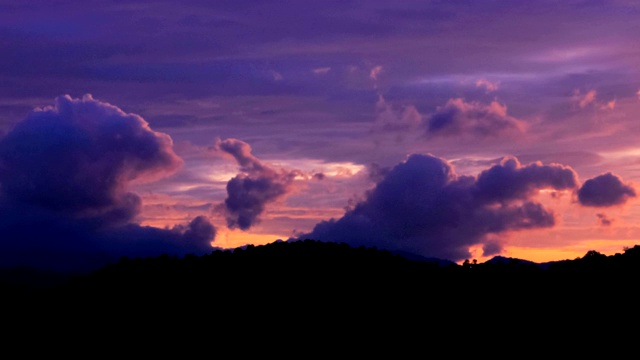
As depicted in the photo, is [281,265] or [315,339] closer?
[315,339]

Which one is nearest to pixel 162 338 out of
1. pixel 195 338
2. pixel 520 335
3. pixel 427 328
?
pixel 195 338

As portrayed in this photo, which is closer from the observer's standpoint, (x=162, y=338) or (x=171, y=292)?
(x=162, y=338)

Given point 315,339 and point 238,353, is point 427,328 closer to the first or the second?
point 315,339

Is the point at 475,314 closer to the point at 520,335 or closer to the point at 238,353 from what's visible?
the point at 520,335

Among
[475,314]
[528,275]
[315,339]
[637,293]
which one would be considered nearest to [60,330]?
[315,339]

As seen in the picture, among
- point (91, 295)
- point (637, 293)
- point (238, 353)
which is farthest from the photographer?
point (91, 295)

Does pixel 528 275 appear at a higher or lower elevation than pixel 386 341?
higher

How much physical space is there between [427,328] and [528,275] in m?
18.8

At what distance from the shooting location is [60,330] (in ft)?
334

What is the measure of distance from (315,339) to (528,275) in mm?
29860

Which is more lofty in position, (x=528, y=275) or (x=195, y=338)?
(x=528, y=275)

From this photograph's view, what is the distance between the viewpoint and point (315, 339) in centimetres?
9475

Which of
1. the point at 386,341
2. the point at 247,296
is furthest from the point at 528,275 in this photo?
the point at 247,296

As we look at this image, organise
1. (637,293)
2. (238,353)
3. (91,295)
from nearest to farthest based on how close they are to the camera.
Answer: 1. (238,353)
2. (637,293)
3. (91,295)
